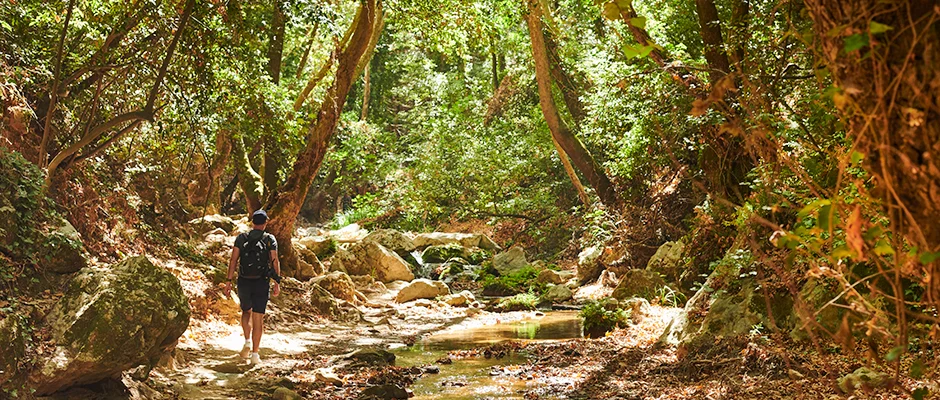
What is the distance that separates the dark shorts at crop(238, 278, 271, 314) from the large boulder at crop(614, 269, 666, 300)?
6378mm

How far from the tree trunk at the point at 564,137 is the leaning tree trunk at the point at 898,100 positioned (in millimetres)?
13860

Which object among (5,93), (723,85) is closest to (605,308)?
(5,93)

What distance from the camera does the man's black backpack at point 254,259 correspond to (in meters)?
7.88

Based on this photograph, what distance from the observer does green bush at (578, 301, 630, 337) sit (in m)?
9.92

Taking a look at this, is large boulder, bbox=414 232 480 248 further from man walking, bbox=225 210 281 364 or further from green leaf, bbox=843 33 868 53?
green leaf, bbox=843 33 868 53

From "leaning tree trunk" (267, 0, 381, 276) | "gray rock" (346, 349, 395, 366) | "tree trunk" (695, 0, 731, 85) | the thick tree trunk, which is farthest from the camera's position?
"leaning tree trunk" (267, 0, 381, 276)

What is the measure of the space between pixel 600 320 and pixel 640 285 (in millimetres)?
2389

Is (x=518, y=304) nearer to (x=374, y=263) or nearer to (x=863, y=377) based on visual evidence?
(x=374, y=263)

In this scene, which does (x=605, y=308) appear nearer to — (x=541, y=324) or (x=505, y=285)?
(x=541, y=324)

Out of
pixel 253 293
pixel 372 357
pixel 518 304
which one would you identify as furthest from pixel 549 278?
pixel 253 293

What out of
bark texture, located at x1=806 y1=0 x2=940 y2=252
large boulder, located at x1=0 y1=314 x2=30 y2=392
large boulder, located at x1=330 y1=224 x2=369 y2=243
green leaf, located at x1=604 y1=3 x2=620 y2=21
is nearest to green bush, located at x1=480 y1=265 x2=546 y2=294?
large boulder, located at x1=330 y1=224 x2=369 y2=243

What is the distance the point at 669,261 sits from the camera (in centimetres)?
1245

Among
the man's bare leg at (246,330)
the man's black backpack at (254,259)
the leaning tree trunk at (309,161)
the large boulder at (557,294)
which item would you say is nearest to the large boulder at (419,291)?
the large boulder at (557,294)

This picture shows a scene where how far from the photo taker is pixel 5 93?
7773 mm
